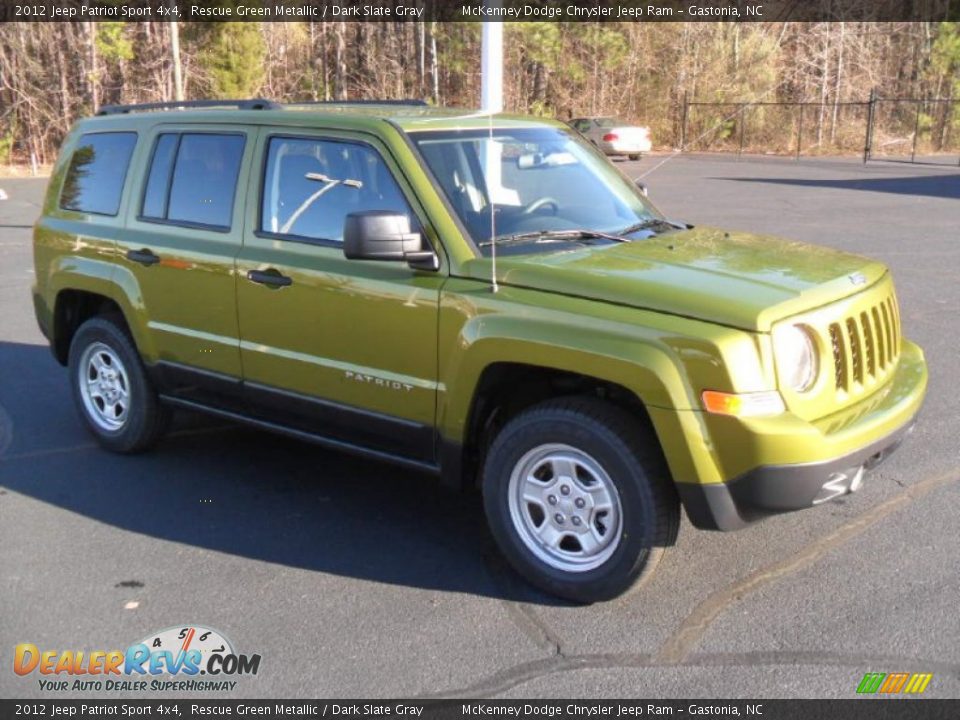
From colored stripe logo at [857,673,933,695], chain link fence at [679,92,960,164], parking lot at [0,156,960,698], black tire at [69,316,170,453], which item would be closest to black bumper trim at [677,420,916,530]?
parking lot at [0,156,960,698]

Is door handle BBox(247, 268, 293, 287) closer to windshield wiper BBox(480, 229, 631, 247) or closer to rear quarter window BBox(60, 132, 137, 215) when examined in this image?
windshield wiper BBox(480, 229, 631, 247)

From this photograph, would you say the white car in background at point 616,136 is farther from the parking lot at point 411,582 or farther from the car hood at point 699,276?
the car hood at point 699,276

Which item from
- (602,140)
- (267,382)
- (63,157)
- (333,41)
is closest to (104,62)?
(333,41)

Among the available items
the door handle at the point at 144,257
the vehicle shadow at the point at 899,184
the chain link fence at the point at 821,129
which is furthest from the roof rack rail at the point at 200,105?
the chain link fence at the point at 821,129

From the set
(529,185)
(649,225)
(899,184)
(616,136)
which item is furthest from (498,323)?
(616,136)

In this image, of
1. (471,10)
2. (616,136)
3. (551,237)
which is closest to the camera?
(551,237)

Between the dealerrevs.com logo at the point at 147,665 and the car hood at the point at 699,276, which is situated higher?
the car hood at the point at 699,276

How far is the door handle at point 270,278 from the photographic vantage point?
4770mm

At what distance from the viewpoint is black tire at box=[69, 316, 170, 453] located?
577cm

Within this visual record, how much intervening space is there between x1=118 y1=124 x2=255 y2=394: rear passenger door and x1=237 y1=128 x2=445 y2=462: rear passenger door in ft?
0.45

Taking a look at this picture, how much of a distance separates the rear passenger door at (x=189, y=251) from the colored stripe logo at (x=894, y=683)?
10.5 ft

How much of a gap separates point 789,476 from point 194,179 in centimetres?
342

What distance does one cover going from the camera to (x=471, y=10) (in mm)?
34438

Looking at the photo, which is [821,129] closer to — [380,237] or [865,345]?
[865,345]
